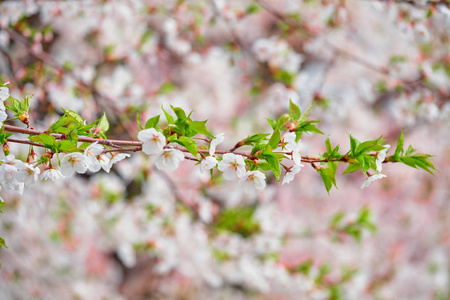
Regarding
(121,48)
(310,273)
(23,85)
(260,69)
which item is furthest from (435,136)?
(23,85)

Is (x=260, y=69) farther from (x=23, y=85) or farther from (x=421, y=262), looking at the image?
(x=421, y=262)

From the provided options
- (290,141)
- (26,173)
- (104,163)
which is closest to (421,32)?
(290,141)

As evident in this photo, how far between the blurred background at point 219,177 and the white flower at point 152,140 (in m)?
0.73

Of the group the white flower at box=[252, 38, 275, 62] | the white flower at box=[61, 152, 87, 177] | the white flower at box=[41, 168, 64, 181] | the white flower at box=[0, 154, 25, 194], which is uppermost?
the white flower at box=[252, 38, 275, 62]

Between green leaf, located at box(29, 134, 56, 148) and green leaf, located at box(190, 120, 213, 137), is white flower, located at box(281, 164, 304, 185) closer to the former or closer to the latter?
green leaf, located at box(190, 120, 213, 137)

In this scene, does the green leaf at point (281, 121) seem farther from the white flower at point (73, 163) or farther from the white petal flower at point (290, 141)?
the white flower at point (73, 163)

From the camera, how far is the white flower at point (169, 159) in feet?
2.33

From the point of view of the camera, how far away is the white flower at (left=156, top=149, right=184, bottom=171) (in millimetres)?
711

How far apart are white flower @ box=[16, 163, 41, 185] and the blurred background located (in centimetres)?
88

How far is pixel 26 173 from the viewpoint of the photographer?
2.38ft

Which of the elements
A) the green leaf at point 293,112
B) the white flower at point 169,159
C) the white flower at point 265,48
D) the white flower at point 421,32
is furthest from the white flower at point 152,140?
the white flower at point 265,48

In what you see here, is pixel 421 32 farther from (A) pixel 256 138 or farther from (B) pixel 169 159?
(B) pixel 169 159

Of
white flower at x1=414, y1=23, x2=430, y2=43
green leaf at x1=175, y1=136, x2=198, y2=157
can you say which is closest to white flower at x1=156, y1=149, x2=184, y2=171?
green leaf at x1=175, y1=136, x2=198, y2=157

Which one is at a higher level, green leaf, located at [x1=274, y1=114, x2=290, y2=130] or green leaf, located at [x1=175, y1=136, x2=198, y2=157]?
green leaf, located at [x1=274, y1=114, x2=290, y2=130]
